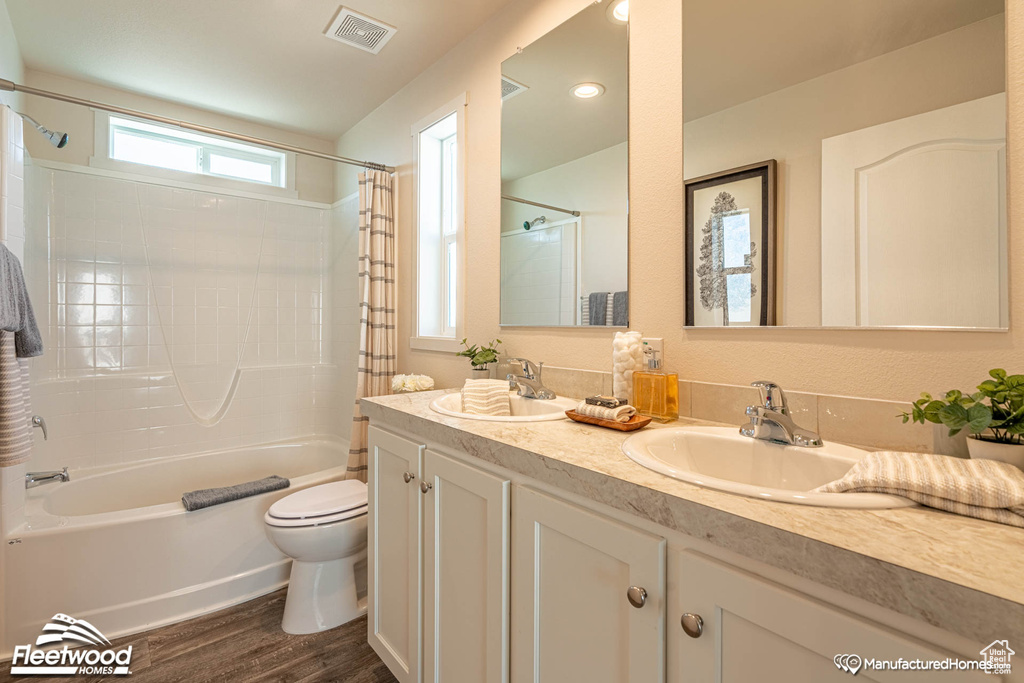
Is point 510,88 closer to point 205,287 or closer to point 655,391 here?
point 655,391

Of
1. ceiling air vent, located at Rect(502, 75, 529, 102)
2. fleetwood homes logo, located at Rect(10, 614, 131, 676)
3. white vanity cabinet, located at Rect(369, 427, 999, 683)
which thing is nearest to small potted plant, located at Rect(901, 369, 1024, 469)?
white vanity cabinet, located at Rect(369, 427, 999, 683)

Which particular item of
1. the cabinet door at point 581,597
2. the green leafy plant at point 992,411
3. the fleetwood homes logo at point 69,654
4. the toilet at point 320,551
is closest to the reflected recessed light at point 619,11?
the green leafy plant at point 992,411

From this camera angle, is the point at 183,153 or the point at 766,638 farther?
the point at 183,153

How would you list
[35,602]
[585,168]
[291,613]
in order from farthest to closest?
[291,613] < [35,602] < [585,168]

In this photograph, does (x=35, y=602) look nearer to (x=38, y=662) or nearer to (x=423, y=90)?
(x=38, y=662)

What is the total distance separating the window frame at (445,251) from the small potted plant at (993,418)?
1.70m

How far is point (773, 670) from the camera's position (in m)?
0.64

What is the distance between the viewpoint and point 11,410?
5.41ft

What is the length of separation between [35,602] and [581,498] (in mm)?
2220

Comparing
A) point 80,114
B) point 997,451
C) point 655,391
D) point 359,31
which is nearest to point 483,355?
point 655,391

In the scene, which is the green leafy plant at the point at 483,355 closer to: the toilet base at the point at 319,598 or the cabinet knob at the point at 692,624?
the toilet base at the point at 319,598

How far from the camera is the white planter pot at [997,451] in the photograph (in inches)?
29.8

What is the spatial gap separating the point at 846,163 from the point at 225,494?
2492 millimetres

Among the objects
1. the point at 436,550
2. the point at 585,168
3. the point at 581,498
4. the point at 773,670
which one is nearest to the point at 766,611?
the point at 773,670
